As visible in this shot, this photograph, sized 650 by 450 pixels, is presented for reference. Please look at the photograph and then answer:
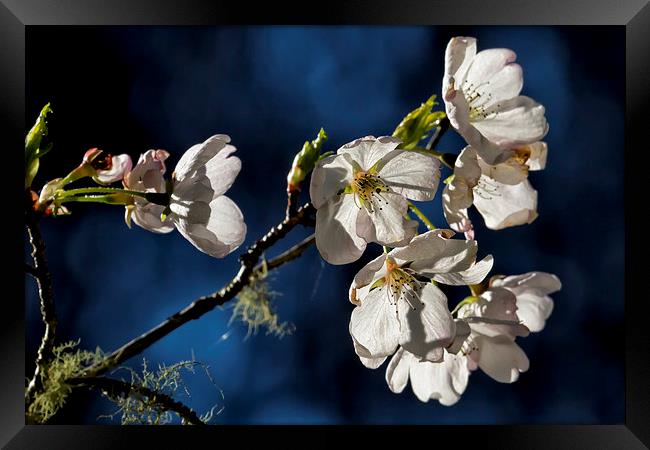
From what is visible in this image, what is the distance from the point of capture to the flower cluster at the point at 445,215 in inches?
28.9

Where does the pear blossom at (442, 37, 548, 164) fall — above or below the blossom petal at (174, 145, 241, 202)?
above

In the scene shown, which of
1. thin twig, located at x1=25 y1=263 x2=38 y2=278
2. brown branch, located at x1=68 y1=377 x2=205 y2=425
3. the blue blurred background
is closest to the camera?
thin twig, located at x1=25 y1=263 x2=38 y2=278

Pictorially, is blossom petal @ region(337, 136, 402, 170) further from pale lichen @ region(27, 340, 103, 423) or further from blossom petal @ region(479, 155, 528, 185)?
pale lichen @ region(27, 340, 103, 423)

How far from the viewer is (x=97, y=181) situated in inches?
35.4

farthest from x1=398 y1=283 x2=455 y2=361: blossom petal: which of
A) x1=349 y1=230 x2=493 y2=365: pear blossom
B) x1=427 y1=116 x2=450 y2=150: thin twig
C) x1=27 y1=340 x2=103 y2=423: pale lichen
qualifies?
x1=27 y1=340 x2=103 y2=423: pale lichen

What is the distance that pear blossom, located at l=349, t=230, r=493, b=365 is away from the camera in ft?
2.44

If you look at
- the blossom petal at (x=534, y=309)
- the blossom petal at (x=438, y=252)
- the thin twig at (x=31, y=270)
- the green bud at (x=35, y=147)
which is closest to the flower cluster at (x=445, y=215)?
the blossom petal at (x=438, y=252)

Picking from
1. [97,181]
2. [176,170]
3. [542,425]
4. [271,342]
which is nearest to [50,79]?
[97,181]

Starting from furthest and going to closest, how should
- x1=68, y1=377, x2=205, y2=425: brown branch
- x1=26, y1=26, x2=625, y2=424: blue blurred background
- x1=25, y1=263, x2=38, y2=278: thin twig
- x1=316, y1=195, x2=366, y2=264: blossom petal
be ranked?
x1=26, y1=26, x2=625, y2=424: blue blurred background < x1=68, y1=377, x2=205, y2=425: brown branch < x1=25, y1=263, x2=38, y2=278: thin twig < x1=316, y1=195, x2=366, y2=264: blossom petal

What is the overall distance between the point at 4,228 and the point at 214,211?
0.47 meters

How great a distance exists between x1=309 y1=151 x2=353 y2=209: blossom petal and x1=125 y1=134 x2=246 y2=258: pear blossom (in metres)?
0.15

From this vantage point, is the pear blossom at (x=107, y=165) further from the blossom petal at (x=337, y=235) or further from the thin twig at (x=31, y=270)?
the blossom petal at (x=337, y=235)

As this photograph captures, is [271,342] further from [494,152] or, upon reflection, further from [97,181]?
[494,152]

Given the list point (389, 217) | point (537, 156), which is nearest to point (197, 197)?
point (389, 217)
